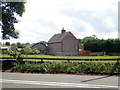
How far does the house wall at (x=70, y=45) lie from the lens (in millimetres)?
57031

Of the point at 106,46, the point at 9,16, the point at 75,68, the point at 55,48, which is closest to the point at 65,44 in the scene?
the point at 55,48

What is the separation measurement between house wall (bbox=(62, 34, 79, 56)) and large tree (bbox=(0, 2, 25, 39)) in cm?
3830

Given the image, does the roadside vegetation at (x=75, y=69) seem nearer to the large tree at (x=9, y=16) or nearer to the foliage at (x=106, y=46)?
the large tree at (x=9, y=16)

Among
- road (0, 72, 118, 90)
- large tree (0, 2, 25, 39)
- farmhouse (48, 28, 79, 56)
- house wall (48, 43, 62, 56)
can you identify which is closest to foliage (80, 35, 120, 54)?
farmhouse (48, 28, 79, 56)

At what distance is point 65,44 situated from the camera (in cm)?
5728

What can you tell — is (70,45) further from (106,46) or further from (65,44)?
(106,46)

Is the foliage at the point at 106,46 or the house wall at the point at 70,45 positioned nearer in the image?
the house wall at the point at 70,45

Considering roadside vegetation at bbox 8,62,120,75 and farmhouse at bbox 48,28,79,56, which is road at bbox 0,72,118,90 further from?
farmhouse at bbox 48,28,79,56

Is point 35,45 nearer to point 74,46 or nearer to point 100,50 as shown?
point 74,46

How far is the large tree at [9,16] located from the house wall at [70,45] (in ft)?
126

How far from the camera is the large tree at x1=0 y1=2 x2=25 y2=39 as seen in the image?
57.6ft

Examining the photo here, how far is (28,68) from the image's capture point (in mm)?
13820

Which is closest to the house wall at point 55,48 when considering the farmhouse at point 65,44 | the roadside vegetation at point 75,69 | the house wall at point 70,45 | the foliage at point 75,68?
the farmhouse at point 65,44

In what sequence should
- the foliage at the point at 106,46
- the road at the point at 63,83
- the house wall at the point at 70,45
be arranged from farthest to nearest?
the foliage at the point at 106,46 < the house wall at the point at 70,45 < the road at the point at 63,83
